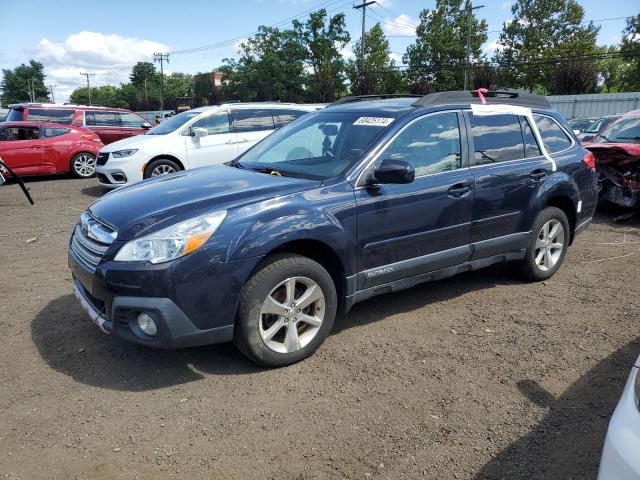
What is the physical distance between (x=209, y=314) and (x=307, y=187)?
112cm

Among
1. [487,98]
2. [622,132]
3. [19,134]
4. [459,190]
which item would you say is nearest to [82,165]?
[19,134]

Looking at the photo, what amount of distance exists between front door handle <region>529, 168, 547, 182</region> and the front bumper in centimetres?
328

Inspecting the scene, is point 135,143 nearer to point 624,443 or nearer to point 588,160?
point 588,160

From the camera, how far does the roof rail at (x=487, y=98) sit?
172 inches

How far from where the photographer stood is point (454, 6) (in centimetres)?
5569

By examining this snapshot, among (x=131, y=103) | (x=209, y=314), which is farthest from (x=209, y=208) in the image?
(x=131, y=103)

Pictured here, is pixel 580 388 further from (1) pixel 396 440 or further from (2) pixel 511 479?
(1) pixel 396 440

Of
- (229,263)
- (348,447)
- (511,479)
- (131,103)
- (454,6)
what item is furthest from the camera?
(131,103)

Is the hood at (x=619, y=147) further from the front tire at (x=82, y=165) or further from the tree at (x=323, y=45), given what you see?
the tree at (x=323, y=45)

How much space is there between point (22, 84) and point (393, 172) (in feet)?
424

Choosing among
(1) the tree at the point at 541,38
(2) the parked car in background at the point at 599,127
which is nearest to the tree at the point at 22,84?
(1) the tree at the point at 541,38

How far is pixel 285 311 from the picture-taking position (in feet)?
11.4

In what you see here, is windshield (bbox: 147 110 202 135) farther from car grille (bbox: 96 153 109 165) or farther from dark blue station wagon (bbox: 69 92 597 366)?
dark blue station wagon (bbox: 69 92 597 366)

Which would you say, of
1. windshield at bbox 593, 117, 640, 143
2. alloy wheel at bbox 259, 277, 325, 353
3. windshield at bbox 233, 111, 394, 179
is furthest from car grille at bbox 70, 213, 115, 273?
windshield at bbox 593, 117, 640, 143
